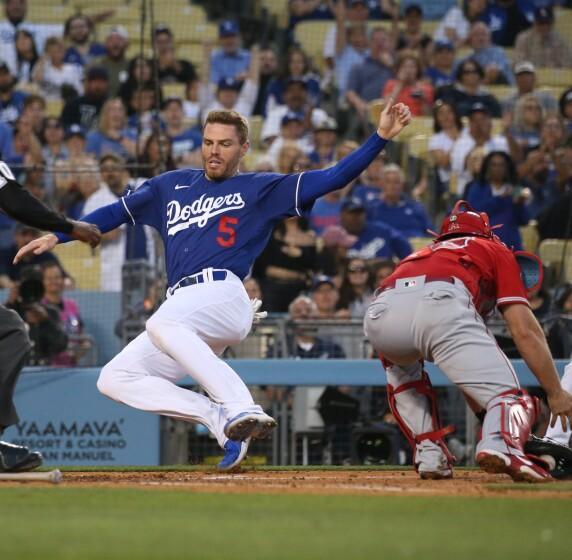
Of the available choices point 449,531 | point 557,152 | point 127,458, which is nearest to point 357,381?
point 127,458

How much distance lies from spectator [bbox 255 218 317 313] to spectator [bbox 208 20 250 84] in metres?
3.95

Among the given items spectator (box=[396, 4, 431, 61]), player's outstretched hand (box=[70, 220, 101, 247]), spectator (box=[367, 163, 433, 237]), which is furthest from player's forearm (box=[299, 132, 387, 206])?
spectator (box=[396, 4, 431, 61])

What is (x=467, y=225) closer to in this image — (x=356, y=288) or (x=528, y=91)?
(x=356, y=288)

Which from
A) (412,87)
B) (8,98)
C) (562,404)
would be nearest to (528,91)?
(412,87)

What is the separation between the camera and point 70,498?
16.4ft

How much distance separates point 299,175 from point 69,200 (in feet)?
17.7

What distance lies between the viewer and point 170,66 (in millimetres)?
14539

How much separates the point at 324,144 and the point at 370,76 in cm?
170

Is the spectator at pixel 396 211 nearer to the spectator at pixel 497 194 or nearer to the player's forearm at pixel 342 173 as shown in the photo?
the spectator at pixel 497 194

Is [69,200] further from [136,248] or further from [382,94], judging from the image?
[382,94]

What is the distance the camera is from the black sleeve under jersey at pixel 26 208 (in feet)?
18.6

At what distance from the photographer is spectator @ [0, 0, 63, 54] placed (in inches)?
581

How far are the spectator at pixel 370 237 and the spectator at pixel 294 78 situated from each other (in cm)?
273

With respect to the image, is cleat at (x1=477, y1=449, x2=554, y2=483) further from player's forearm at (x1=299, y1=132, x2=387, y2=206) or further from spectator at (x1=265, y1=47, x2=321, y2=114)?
spectator at (x1=265, y1=47, x2=321, y2=114)
